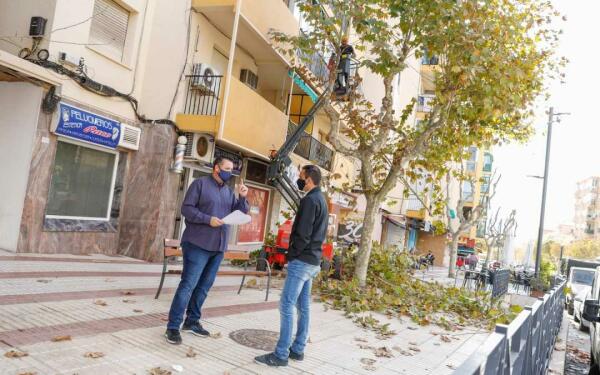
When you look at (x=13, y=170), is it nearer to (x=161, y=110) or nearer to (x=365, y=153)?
(x=161, y=110)

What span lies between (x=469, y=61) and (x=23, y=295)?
8806 millimetres

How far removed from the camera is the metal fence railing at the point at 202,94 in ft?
38.9

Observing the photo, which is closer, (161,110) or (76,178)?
(76,178)

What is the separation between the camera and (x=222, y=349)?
15.9ft

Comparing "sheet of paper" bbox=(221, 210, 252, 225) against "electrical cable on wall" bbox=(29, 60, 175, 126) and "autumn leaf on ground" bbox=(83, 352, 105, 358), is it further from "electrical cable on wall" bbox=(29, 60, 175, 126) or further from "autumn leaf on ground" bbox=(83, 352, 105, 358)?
"electrical cable on wall" bbox=(29, 60, 175, 126)

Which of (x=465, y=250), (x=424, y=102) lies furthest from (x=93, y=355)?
(x=465, y=250)

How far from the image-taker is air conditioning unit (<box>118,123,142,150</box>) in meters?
11.0

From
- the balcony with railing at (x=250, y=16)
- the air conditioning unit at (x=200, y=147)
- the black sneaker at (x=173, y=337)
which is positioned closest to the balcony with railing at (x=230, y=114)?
the air conditioning unit at (x=200, y=147)

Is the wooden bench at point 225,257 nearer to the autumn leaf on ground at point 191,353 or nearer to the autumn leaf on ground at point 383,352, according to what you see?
the autumn leaf on ground at point 191,353

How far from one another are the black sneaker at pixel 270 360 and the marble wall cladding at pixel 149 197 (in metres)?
7.21

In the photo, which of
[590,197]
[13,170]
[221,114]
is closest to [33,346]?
[13,170]

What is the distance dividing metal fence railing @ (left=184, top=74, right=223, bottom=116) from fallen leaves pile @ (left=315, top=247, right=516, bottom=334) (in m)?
5.27

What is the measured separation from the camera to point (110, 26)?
35.8 ft

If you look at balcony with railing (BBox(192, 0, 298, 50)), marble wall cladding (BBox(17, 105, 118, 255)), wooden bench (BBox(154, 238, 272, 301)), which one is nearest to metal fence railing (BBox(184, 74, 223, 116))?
balcony with railing (BBox(192, 0, 298, 50))
